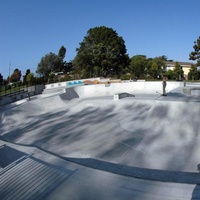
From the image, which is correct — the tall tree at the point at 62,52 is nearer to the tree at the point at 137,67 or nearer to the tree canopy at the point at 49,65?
the tree canopy at the point at 49,65

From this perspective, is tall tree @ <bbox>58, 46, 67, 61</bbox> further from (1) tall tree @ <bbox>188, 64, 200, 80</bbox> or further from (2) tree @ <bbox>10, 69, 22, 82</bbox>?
(1) tall tree @ <bbox>188, 64, 200, 80</bbox>

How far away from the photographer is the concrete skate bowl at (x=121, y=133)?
7459 millimetres

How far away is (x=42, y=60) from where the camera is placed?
6456 cm

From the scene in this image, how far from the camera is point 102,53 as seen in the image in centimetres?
4781

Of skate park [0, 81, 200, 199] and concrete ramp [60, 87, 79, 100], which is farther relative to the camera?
concrete ramp [60, 87, 79, 100]

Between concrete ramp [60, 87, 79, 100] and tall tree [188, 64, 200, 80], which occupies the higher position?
tall tree [188, 64, 200, 80]

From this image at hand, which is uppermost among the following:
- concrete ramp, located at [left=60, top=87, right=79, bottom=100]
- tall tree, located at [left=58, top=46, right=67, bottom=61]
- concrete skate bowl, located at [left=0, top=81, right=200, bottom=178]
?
tall tree, located at [left=58, top=46, right=67, bottom=61]

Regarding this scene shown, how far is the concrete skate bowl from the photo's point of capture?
7459mm

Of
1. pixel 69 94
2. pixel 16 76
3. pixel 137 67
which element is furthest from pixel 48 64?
pixel 69 94

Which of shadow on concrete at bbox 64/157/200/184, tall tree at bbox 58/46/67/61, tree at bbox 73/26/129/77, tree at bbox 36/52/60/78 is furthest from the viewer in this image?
tall tree at bbox 58/46/67/61

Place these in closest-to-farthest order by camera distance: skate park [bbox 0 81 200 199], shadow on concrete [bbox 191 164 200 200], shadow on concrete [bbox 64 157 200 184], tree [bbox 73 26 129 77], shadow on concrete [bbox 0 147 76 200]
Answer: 1. shadow on concrete [bbox 191 164 200 200]
2. shadow on concrete [bbox 0 147 76 200]
3. shadow on concrete [bbox 64 157 200 184]
4. skate park [bbox 0 81 200 199]
5. tree [bbox 73 26 129 77]

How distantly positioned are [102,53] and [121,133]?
3952 centimetres

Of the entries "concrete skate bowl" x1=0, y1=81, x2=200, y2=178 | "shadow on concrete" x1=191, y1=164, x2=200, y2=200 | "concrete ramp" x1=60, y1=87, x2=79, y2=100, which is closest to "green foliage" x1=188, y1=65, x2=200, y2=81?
"concrete ramp" x1=60, y1=87, x2=79, y2=100

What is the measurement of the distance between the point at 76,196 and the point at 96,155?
348 cm
